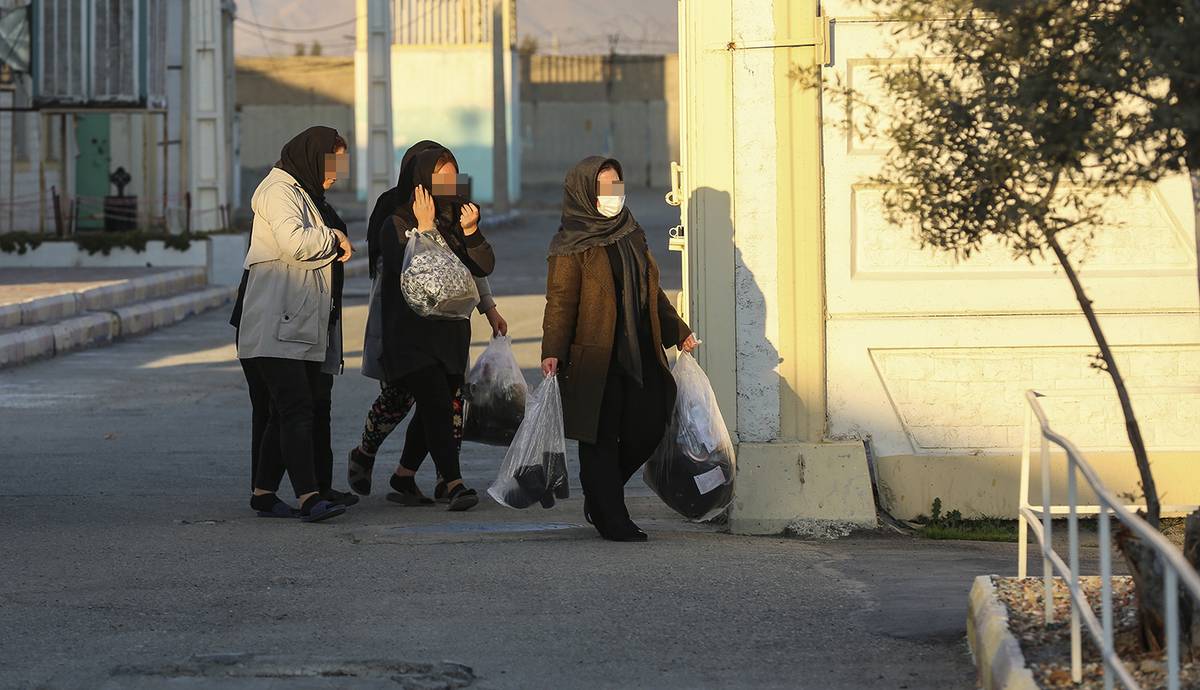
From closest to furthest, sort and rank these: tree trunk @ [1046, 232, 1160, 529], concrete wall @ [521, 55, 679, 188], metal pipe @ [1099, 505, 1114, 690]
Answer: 1. metal pipe @ [1099, 505, 1114, 690]
2. tree trunk @ [1046, 232, 1160, 529]
3. concrete wall @ [521, 55, 679, 188]

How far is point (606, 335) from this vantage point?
7.11 metres

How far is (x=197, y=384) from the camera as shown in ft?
45.1

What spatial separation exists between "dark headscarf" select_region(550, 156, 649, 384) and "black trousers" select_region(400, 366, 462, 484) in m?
1.16

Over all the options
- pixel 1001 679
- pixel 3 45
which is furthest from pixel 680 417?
pixel 3 45

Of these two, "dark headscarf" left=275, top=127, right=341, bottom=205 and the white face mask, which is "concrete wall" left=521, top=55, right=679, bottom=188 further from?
the white face mask

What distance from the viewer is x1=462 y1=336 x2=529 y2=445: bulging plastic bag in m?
8.16

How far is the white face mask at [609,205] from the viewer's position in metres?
7.05

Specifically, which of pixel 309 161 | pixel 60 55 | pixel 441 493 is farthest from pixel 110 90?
pixel 309 161

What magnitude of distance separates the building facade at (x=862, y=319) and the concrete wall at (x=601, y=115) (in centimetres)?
5093

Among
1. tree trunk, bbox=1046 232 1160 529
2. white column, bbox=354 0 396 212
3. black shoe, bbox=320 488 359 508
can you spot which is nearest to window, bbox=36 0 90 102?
white column, bbox=354 0 396 212

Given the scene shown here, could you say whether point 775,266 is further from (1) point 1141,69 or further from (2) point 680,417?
(1) point 1141,69

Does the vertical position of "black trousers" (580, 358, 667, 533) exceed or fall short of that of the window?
it falls short

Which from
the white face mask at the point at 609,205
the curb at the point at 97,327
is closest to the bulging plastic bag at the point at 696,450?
the white face mask at the point at 609,205

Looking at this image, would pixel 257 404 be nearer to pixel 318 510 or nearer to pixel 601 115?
pixel 318 510
